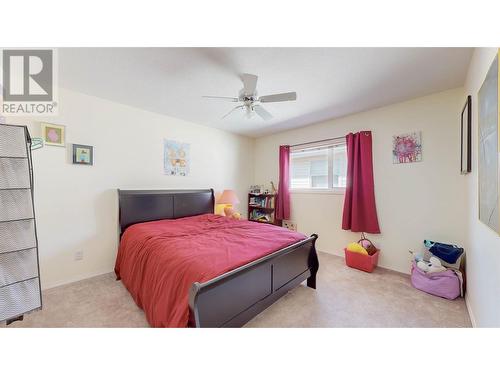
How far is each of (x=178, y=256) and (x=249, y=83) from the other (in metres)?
1.67

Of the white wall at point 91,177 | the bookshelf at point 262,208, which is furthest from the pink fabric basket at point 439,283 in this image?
the white wall at point 91,177

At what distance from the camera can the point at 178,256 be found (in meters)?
1.54

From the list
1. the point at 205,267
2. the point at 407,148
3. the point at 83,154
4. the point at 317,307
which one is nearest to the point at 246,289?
the point at 205,267

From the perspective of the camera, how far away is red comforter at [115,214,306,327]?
4.43 feet

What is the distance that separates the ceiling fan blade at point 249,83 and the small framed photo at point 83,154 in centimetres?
221

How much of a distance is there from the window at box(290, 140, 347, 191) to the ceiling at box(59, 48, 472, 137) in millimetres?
831

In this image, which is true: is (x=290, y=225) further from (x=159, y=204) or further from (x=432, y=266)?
(x=159, y=204)

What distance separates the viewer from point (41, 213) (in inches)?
86.4

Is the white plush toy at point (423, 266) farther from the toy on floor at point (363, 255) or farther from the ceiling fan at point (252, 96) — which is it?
the ceiling fan at point (252, 96)

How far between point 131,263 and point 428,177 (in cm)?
380
